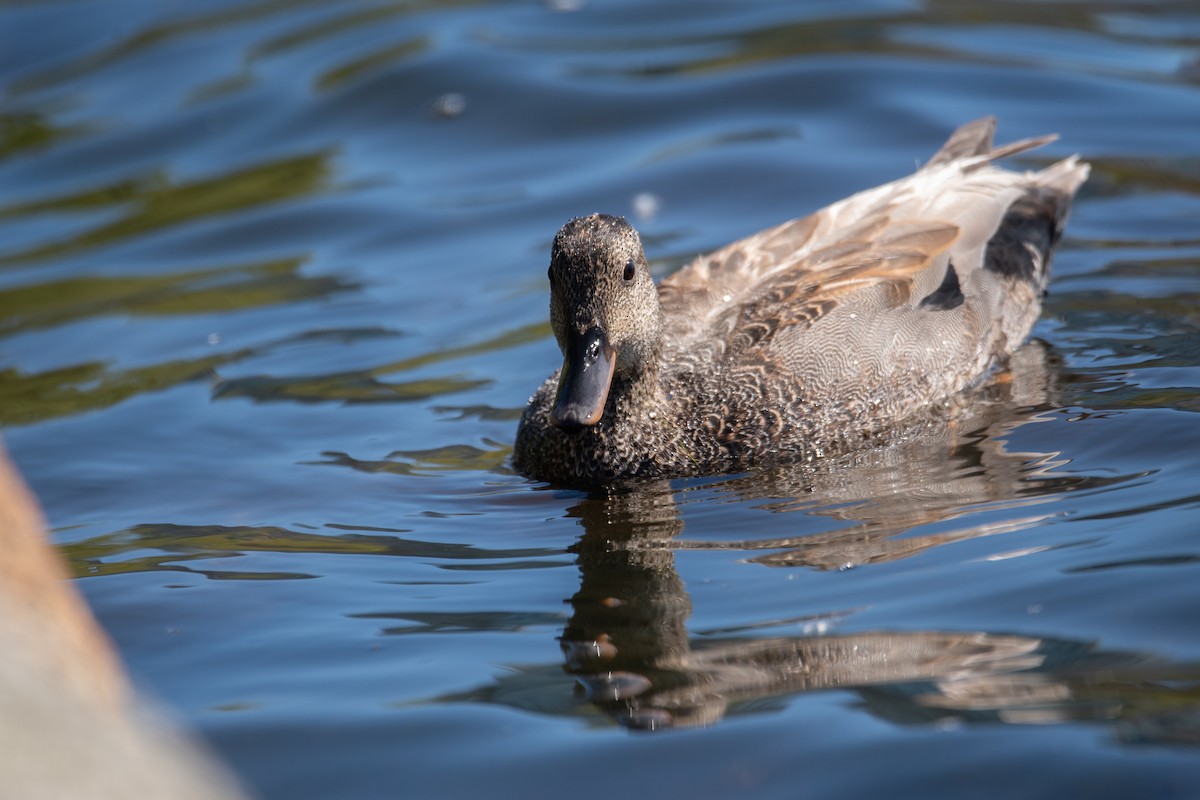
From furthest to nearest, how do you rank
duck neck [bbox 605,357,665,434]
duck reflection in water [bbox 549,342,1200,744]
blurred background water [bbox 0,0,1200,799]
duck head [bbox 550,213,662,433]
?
1. duck neck [bbox 605,357,665,434]
2. duck head [bbox 550,213,662,433]
3. blurred background water [bbox 0,0,1200,799]
4. duck reflection in water [bbox 549,342,1200,744]

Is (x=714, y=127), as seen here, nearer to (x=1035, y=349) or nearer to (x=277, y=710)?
(x=1035, y=349)

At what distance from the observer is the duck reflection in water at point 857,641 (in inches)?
169

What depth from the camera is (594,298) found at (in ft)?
21.5

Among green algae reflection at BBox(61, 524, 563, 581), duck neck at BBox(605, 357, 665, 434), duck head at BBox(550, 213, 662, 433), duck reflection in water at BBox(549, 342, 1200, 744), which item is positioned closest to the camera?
duck reflection in water at BBox(549, 342, 1200, 744)

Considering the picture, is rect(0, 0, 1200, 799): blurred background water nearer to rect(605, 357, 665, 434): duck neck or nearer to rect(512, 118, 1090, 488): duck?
rect(512, 118, 1090, 488): duck

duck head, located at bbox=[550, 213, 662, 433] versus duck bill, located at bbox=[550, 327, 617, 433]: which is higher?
duck head, located at bbox=[550, 213, 662, 433]

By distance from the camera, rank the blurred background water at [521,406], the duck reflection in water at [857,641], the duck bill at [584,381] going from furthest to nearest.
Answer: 1. the duck bill at [584,381]
2. the blurred background water at [521,406]
3. the duck reflection in water at [857,641]

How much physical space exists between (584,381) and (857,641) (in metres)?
2.05

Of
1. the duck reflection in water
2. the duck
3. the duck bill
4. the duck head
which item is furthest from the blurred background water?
the duck head

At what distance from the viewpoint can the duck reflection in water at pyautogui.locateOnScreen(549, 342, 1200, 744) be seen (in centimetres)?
429

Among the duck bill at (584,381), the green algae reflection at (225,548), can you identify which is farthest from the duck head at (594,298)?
the green algae reflection at (225,548)

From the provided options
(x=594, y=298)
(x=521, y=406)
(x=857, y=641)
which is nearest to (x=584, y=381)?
(x=594, y=298)

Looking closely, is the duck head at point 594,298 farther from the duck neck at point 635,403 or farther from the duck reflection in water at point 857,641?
the duck reflection in water at point 857,641

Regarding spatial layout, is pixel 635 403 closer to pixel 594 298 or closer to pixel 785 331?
pixel 594 298
